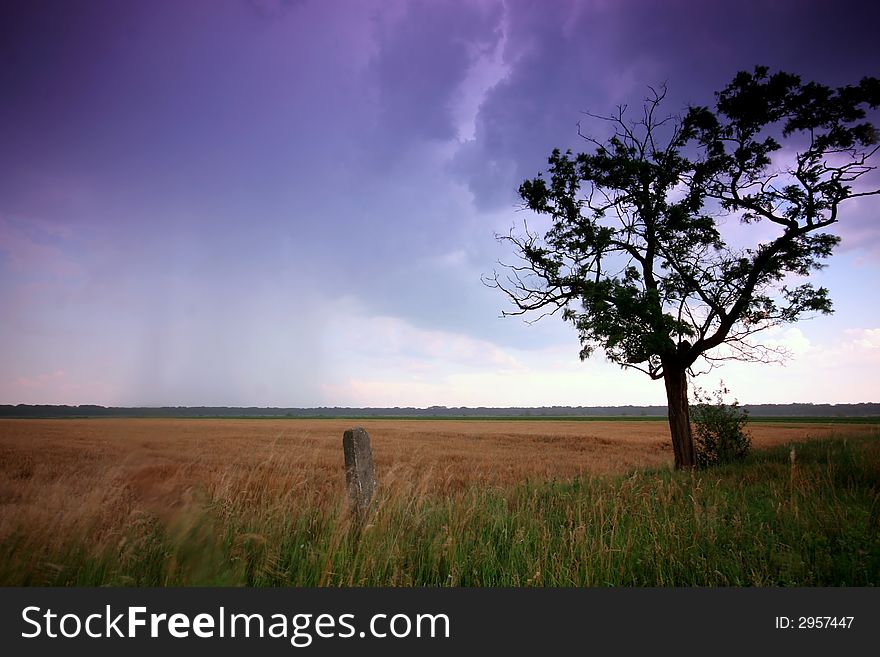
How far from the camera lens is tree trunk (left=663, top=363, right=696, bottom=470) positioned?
12.2 metres

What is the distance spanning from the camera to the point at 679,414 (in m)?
12.3

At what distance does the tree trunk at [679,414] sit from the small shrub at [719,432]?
98 cm

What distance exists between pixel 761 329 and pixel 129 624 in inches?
559

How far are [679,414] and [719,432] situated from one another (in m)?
1.94

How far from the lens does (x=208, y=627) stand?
8.68 feet

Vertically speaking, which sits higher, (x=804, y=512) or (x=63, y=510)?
(x=63, y=510)

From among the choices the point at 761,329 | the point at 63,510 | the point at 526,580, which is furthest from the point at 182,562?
the point at 761,329

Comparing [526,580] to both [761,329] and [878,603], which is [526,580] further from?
[761,329]

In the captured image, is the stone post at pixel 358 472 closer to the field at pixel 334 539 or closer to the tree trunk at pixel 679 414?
the field at pixel 334 539

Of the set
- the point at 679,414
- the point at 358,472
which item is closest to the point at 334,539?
the point at 358,472

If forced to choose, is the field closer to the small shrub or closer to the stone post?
the stone post

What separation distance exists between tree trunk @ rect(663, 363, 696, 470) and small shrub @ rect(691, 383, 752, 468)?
981mm

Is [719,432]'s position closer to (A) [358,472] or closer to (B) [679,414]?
(B) [679,414]

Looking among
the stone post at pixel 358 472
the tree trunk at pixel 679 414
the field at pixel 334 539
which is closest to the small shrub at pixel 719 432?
the tree trunk at pixel 679 414
